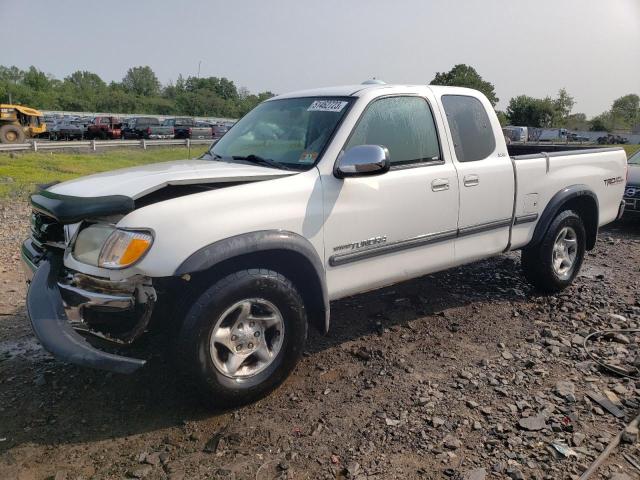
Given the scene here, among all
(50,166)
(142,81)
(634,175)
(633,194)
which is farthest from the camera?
(142,81)

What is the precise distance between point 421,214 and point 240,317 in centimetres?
156

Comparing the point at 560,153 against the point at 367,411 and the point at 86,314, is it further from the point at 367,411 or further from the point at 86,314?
the point at 86,314

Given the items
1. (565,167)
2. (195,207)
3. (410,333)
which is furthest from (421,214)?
(565,167)

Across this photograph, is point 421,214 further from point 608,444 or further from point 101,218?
point 101,218

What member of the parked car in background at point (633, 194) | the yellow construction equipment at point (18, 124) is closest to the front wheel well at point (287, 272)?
the parked car in background at point (633, 194)

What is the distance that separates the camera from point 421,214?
3771 millimetres

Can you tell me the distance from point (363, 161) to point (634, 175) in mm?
7957

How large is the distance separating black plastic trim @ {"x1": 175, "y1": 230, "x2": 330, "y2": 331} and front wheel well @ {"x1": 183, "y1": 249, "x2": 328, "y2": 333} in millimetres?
31

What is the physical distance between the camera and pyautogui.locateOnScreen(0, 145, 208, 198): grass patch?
12.7 meters

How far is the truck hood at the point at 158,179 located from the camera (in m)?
2.87

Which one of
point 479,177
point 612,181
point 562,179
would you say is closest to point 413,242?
point 479,177

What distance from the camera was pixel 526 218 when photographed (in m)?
4.64

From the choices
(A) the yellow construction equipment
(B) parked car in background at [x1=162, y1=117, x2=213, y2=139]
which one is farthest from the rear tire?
(B) parked car in background at [x1=162, y1=117, x2=213, y2=139]

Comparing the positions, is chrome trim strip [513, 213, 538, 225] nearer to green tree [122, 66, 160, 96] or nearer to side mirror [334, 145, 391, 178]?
side mirror [334, 145, 391, 178]
